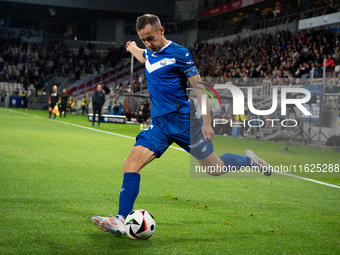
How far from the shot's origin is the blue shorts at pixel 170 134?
419cm

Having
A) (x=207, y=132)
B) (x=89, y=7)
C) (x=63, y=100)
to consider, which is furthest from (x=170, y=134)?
(x=89, y=7)

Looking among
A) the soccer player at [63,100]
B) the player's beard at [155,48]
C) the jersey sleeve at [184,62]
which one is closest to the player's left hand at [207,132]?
the jersey sleeve at [184,62]

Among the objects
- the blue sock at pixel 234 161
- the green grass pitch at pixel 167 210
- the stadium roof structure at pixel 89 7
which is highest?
the stadium roof structure at pixel 89 7

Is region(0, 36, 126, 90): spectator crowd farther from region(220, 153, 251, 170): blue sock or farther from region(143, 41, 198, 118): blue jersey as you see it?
region(143, 41, 198, 118): blue jersey

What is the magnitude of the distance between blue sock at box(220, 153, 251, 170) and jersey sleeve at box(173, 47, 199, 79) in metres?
1.26

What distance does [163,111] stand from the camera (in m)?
4.27

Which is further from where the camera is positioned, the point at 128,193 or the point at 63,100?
the point at 63,100

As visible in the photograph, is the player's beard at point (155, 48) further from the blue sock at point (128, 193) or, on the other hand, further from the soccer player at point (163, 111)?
the blue sock at point (128, 193)

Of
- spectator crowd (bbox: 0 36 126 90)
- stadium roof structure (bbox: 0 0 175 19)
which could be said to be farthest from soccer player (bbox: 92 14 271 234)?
stadium roof structure (bbox: 0 0 175 19)

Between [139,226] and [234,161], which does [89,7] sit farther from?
[139,226]

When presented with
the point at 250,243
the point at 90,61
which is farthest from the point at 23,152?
the point at 90,61

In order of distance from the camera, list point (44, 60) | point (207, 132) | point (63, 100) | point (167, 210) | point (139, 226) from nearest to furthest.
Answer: point (139, 226) → point (207, 132) → point (167, 210) → point (63, 100) → point (44, 60)

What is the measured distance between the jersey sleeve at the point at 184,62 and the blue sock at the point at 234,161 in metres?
1.26

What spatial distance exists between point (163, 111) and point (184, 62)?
1.84ft
